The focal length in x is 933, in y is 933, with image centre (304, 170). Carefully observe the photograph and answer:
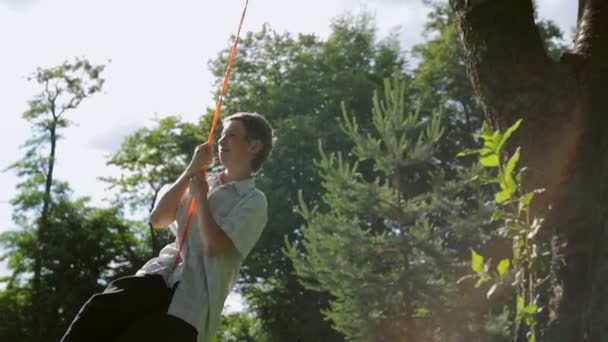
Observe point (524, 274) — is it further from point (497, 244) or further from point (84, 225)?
point (84, 225)

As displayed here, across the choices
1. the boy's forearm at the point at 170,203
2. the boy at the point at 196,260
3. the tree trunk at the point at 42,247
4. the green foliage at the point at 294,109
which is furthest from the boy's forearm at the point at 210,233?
the tree trunk at the point at 42,247

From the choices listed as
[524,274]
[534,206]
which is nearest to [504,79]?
[534,206]

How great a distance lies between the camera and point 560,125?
2.91 m

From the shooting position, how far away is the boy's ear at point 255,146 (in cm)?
306

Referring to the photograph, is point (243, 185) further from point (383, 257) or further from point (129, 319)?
point (383, 257)

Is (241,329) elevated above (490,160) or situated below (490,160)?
below

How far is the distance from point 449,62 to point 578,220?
22.0 m

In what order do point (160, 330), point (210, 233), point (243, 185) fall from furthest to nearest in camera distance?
point (243, 185)
point (210, 233)
point (160, 330)

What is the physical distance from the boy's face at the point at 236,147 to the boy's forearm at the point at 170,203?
169mm

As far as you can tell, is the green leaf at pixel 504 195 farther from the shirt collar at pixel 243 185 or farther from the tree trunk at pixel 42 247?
the tree trunk at pixel 42 247

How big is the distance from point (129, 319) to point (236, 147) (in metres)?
0.69

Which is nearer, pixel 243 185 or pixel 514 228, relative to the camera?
pixel 514 228

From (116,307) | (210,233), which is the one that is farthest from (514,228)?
(116,307)

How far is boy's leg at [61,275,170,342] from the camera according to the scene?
2.61 metres
